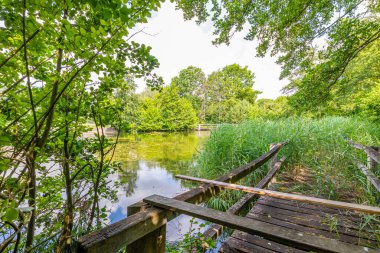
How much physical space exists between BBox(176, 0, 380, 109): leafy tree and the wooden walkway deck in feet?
8.33

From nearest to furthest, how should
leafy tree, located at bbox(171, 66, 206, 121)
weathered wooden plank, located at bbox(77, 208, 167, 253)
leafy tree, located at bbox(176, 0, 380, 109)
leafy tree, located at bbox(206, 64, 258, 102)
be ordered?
weathered wooden plank, located at bbox(77, 208, 167, 253) < leafy tree, located at bbox(176, 0, 380, 109) < leafy tree, located at bbox(206, 64, 258, 102) < leafy tree, located at bbox(171, 66, 206, 121)

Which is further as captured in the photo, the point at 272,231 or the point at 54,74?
the point at 54,74

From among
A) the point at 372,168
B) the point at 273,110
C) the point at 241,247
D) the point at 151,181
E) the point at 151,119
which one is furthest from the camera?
the point at 151,119

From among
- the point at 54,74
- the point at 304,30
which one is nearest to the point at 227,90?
the point at 304,30

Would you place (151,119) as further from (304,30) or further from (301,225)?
(301,225)

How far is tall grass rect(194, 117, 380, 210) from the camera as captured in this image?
294 centimetres

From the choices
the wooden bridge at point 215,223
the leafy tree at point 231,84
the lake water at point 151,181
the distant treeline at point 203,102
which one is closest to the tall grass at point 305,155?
the lake water at point 151,181

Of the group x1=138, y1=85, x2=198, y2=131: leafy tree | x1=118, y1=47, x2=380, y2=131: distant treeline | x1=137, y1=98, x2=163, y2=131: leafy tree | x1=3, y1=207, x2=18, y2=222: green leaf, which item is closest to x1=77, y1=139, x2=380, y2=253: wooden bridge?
x1=3, y1=207, x2=18, y2=222: green leaf

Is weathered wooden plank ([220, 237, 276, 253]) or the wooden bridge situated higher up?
the wooden bridge

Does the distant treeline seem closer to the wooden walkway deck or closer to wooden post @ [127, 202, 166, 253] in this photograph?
the wooden walkway deck

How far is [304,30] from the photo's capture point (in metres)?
4.27

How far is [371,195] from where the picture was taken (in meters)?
2.39

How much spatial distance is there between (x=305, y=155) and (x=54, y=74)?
16.4 feet

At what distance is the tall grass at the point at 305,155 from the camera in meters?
2.94
